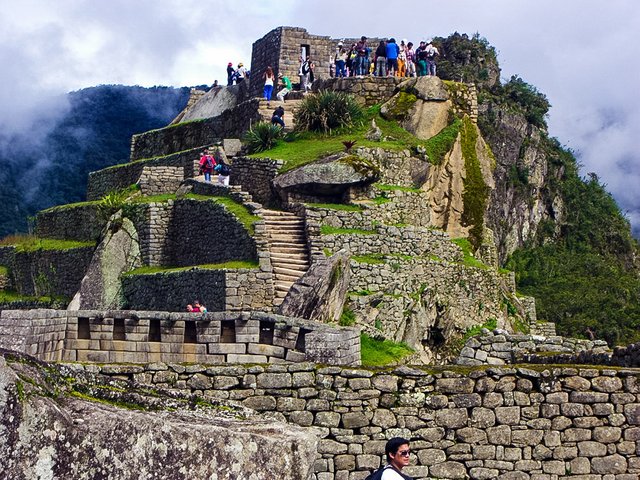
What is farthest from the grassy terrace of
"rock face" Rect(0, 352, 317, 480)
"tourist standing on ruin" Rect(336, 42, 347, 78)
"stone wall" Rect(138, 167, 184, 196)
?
"rock face" Rect(0, 352, 317, 480)

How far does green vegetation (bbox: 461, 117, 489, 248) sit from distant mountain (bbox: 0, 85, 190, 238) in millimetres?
26678

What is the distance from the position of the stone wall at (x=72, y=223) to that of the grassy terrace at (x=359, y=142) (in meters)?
5.26

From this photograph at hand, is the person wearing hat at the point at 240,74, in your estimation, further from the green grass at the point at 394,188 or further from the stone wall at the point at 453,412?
the stone wall at the point at 453,412

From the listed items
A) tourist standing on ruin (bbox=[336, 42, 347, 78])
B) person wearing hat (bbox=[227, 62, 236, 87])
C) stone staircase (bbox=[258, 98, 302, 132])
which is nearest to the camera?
stone staircase (bbox=[258, 98, 302, 132])

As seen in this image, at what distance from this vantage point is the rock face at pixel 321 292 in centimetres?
2573

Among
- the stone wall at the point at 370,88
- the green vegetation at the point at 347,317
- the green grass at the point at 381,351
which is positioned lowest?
the green grass at the point at 381,351

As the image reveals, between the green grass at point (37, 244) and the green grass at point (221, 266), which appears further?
the green grass at point (37, 244)

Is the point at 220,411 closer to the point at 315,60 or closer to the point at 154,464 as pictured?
the point at 154,464

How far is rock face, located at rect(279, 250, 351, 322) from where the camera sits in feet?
84.4

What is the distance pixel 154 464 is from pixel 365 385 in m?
4.70

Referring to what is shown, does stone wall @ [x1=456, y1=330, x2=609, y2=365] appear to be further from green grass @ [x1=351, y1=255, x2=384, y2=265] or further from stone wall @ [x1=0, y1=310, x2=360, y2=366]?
green grass @ [x1=351, y1=255, x2=384, y2=265]

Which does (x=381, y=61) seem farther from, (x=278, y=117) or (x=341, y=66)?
(x=278, y=117)

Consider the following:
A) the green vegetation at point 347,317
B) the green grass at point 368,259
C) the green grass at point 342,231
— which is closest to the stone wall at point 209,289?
the green vegetation at point 347,317

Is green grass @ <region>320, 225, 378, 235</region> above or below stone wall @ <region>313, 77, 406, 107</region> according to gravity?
below
